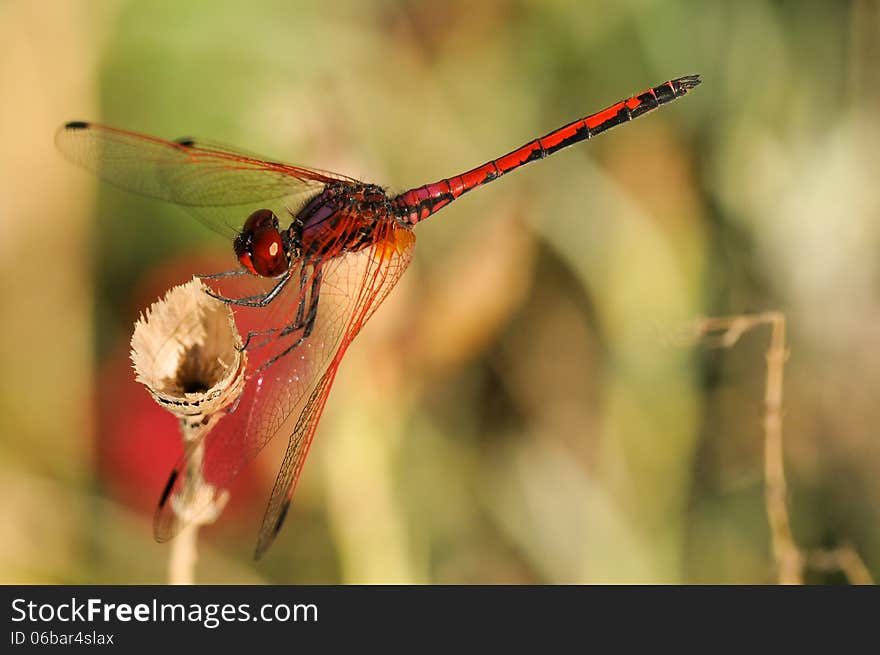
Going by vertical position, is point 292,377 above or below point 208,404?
above

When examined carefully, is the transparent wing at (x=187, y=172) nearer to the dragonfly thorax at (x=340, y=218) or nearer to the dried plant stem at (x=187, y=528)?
the dragonfly thorax at (x=340, y=218)

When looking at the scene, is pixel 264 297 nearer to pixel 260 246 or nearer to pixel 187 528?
pixel 260 246

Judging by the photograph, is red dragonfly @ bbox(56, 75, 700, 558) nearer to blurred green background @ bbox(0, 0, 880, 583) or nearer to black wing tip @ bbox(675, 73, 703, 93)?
black wing tip @ bbox(675, 73, 703, 93)

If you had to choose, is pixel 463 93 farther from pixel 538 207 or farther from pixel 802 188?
pixel 802 188

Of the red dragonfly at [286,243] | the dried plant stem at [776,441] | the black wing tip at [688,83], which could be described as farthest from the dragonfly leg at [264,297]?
the black wing tip at [688,83]

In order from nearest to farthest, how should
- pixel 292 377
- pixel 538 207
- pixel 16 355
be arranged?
pixel 292 377 < pixel 16 355 < pixel 538 207

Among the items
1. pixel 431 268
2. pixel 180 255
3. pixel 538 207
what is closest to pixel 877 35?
pixel 538 207
